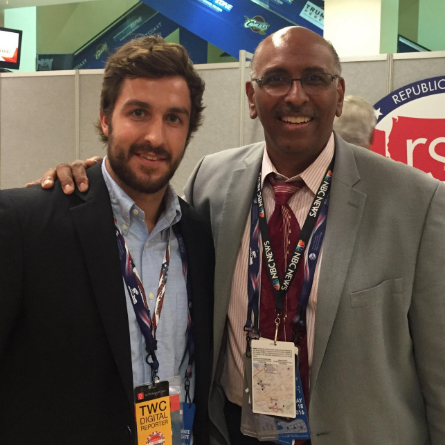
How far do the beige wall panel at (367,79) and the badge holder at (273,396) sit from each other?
3.35 meters

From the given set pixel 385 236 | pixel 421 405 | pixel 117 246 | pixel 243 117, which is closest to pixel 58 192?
pixel 117 246

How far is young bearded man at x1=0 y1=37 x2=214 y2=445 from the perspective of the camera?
1387mm

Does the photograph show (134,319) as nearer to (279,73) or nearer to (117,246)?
(117,246)

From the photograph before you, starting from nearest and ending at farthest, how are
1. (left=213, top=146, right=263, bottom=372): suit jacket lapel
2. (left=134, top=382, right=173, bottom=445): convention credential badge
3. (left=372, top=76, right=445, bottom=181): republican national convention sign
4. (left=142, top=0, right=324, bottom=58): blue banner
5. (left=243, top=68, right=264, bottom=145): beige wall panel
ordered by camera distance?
(left=134, top=382, right=173, bottom=445): convention credential badge, (left=213, top=146, right=263, bottom=372): suit jacket lapel, (left=372, top=76, right=445, bottom=181): republican national convention sign, (left=243, top=68, right=264, bottom=145): beige wall panel, (left=142, top=0, right=324, bottom=58): blue banner

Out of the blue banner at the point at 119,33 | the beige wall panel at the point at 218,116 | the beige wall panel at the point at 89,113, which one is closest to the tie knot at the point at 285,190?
the beige wall panel at the point at 218,116

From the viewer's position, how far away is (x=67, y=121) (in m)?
5.53

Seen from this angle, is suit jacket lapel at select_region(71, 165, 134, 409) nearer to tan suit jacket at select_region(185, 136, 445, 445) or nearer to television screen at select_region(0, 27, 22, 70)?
tan suit jacket at select_region(185, 136, 445, 445)

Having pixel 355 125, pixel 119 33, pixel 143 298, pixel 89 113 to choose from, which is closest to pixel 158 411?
pixel 143 298

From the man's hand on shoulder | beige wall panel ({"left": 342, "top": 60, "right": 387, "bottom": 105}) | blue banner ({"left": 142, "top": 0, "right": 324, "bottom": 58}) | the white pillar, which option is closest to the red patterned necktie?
the man's hand on shoulder

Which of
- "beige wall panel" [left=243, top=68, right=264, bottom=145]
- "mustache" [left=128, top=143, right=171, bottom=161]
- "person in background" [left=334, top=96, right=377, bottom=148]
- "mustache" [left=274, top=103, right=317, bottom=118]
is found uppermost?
"beige wall panel" [left=243, top=68, right=264, bottom=145]

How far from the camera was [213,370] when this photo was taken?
5.64 ft

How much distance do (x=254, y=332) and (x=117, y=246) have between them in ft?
1.68

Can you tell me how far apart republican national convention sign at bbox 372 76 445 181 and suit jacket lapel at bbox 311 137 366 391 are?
2.71 meters

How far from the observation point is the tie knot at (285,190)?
69.3 inches
